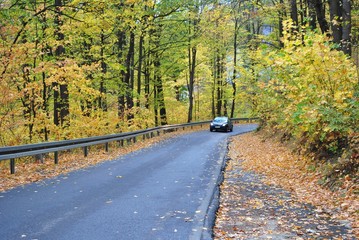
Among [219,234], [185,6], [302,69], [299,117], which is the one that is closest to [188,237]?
[219,234]

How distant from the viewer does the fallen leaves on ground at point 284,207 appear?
6.38m

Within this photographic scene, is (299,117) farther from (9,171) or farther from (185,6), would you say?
(185,6)

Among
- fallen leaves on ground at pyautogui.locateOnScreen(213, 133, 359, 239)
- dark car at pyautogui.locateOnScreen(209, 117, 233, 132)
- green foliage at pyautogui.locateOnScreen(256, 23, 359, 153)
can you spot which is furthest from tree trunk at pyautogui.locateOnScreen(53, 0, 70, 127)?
dark car at pyautogui.locateOnScreen(209, 117, 233, 132)

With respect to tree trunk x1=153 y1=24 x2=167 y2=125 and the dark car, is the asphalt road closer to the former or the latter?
the dark car

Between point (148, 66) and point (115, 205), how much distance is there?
27840 millimetres

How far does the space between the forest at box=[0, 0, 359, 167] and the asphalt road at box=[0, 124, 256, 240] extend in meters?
4.16

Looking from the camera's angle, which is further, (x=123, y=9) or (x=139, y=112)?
(x=139, y=112)

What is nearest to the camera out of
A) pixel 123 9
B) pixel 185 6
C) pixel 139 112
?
pixel 123 9

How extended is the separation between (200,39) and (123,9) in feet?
48.5

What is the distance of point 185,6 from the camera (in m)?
29.5

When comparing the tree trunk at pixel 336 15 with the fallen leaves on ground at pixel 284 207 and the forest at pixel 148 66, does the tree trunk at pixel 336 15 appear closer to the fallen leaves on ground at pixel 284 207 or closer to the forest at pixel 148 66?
the forest at pixel 148 66

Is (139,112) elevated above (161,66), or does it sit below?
below

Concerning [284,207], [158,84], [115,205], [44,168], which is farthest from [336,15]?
[158,84]

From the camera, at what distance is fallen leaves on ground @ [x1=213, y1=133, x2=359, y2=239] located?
20.9 feet
